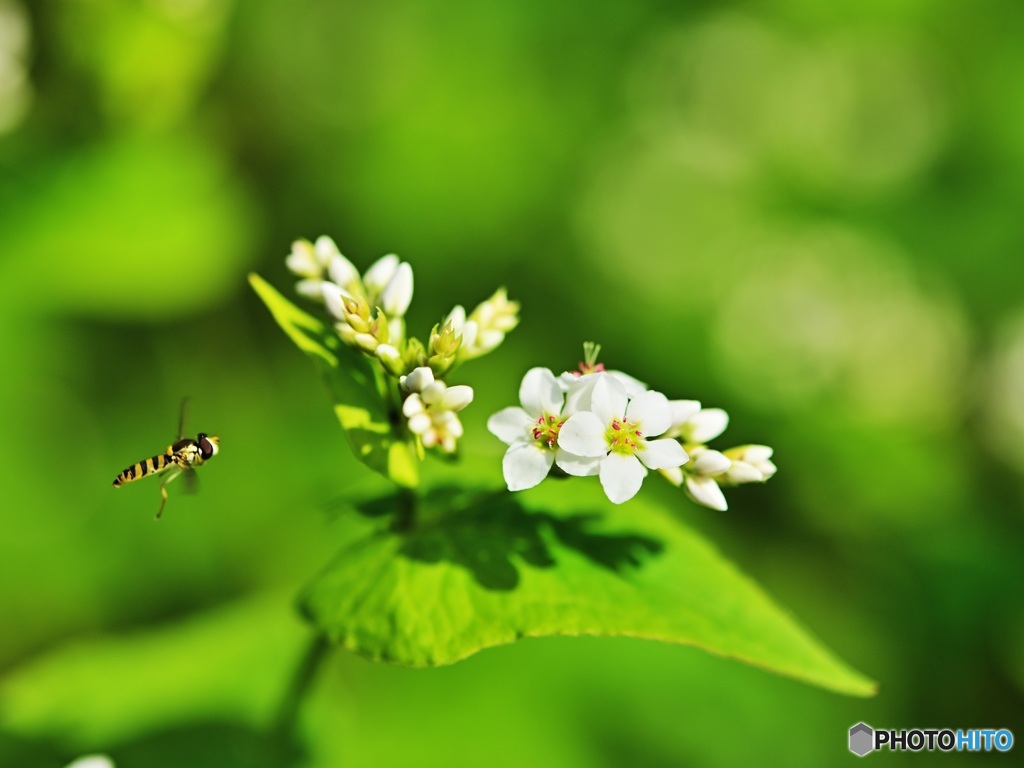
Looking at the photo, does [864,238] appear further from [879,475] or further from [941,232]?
[879,475]

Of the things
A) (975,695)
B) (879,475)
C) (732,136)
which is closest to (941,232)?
(732,136)

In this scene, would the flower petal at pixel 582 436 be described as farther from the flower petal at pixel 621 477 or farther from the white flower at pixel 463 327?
the white flower at pixel 463 327

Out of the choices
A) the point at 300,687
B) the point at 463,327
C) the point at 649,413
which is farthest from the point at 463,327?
the point at 300,687

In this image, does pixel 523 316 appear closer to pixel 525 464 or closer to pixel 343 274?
pixel 343 274

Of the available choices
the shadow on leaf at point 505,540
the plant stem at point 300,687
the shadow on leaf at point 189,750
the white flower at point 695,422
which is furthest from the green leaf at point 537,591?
the shadow on leaf at point 189,750

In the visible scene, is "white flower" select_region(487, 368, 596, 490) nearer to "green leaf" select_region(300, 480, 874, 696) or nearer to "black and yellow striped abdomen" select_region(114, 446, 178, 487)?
"green leaf" select_region(300, 480, 874, 696)
